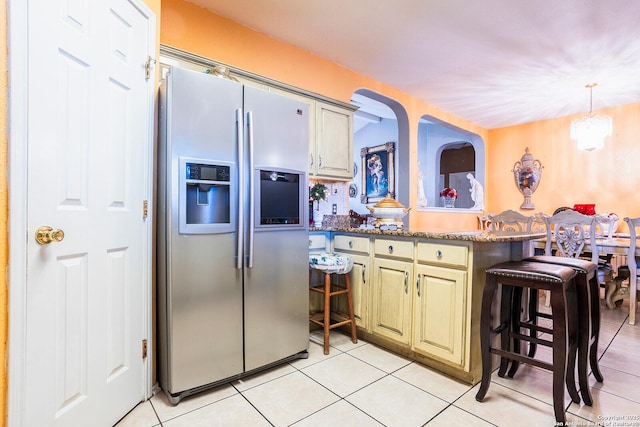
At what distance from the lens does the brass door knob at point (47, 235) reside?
3.82ft

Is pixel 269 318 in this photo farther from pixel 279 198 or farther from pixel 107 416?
pixel 107 416

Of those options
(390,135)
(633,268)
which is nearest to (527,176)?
(390,135)

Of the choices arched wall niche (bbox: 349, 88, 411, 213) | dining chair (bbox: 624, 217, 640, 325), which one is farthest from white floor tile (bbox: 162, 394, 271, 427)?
dining chair (bbox: 624, 217, 640, 325)

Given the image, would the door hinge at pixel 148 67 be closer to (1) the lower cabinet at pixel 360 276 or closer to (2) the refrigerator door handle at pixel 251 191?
(2) the refrigerator door handle at pixel 251 191

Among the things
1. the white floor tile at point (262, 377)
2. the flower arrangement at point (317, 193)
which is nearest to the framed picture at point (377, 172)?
the flower arrangement at point (317, 193)

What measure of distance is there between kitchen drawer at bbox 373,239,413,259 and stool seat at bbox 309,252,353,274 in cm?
25

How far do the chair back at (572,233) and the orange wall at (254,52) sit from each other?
2.16 metres

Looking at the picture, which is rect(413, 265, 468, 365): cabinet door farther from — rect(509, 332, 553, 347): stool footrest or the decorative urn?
the decorative urn

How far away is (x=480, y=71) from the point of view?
3.41m

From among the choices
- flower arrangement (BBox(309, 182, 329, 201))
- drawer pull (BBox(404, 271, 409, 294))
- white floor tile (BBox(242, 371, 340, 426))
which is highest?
flower arrangement (BBox(309, 182, 329, 201))

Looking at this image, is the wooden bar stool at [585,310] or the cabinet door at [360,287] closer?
the wooden bar stool at [585,310]

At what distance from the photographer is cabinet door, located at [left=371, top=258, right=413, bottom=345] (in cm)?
218

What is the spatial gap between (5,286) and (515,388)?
8.00 ft

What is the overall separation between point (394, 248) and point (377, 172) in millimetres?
4156
